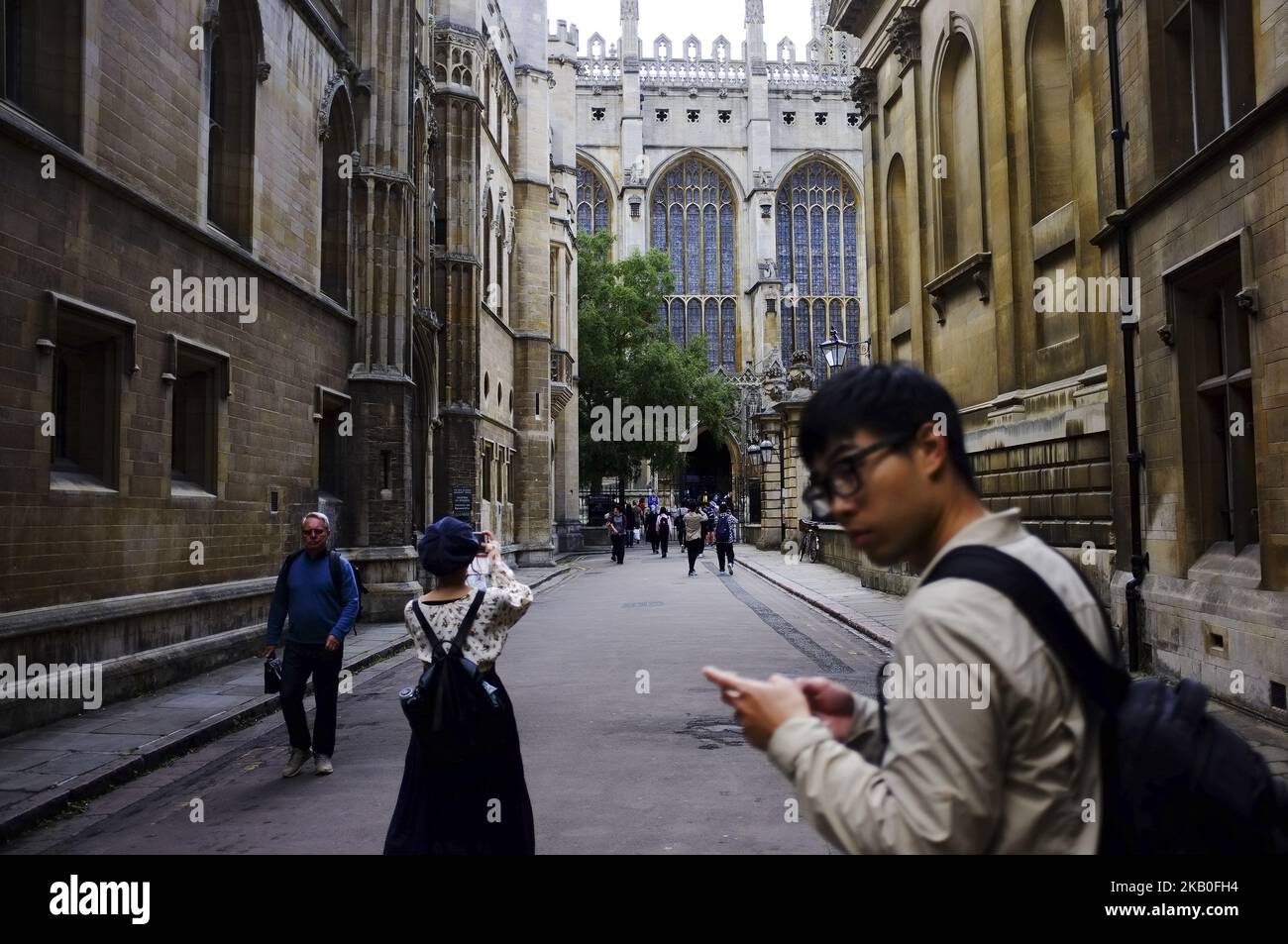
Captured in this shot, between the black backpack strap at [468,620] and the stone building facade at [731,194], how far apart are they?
60.6m

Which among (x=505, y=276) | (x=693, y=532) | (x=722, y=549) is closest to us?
(x=693, y=532)

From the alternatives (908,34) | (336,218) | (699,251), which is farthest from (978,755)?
(699,251)

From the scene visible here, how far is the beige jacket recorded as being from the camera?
145cm

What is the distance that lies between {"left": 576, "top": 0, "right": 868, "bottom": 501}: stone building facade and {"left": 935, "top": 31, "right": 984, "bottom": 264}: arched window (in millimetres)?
46277

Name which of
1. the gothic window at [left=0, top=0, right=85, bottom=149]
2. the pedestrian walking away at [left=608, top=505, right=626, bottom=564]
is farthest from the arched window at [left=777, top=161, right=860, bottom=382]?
the gothic window at [left=0, top=0, right=85, bottom=149]

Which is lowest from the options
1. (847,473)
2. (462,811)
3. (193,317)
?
(462,811)

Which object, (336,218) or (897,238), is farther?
(897,238)

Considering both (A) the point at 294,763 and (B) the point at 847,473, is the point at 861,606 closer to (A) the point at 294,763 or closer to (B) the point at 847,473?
(A) the point at 294,763

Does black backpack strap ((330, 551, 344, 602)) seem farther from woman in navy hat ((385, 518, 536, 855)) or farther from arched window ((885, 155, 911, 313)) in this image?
arched window ((885, 155, 911, 313))

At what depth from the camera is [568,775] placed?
6.83m

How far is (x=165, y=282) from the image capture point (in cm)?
1128

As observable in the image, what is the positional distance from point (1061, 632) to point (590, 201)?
6743 cm

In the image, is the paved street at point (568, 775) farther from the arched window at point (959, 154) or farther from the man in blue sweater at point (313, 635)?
the arched window at point (959, 154)
